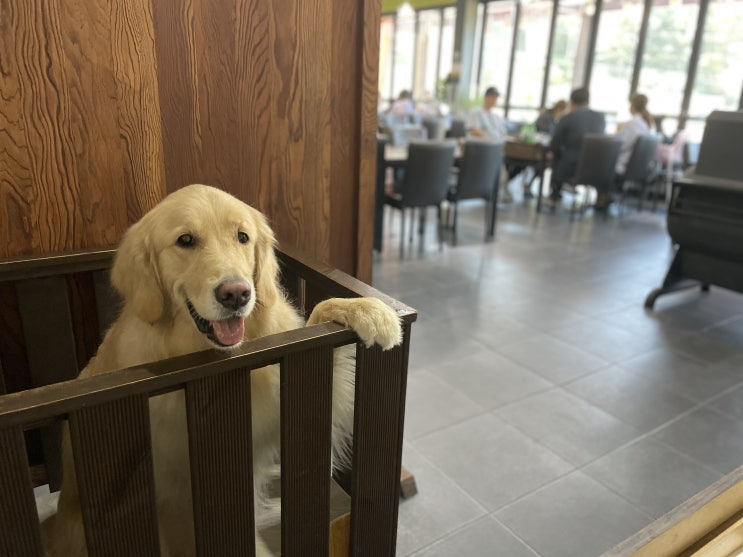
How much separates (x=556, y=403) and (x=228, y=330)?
6.61 ft

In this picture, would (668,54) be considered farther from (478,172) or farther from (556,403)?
(556,403)

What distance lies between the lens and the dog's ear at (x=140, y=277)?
116 centimetres

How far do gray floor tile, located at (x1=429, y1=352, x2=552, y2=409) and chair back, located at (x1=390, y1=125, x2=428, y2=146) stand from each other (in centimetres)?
387

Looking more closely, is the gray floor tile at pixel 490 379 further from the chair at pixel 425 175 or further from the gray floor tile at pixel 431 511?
→ the chair at pixel 425 175

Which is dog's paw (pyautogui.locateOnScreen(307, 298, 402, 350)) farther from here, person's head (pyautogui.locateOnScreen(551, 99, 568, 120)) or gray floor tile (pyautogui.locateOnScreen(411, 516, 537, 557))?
person's head (pyautogui.locateOnScreen(551, 99, 568, 120))

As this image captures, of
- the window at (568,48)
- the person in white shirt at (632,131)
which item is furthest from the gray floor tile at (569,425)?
the window at (568,48)

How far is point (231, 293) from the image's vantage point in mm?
1039

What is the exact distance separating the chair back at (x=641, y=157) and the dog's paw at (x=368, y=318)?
633 cm

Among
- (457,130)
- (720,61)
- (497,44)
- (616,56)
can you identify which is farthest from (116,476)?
(497,44)

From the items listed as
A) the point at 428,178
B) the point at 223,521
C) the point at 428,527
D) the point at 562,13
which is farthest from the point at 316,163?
the point at 562,13

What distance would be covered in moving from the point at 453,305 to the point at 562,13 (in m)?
9.54

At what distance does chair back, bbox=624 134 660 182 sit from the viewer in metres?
6.43

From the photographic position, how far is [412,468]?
2.13 meters

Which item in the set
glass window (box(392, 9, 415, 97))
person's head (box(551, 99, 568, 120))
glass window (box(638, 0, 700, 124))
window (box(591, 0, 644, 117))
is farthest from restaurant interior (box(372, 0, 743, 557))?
glass window (box(392, 9, 415, 97))
